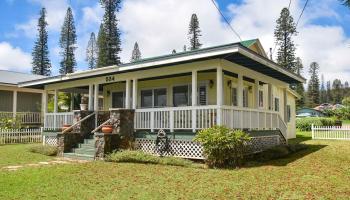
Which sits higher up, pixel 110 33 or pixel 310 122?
pixel 110 33

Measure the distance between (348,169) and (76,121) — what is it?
11201 mm

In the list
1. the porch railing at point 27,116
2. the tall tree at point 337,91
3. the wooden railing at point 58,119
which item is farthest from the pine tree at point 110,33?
the tall tree at point 337,91

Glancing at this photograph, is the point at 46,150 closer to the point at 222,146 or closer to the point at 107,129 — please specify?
the point at 107,129

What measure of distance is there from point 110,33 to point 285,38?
899 inches

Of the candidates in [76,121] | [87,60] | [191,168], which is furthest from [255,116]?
[87,60]

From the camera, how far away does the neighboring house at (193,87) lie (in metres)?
11.4

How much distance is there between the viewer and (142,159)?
36.7ft

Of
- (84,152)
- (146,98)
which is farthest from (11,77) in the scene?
(84,152)

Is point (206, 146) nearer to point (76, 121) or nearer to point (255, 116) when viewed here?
point (255, 116)

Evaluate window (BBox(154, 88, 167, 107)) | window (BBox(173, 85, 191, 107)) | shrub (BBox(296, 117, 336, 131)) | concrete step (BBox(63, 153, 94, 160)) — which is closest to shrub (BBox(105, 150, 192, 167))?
concrete step (BBox(63, 153, 94, 160))

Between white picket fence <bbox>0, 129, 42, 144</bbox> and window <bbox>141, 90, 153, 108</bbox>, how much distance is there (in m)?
8.11

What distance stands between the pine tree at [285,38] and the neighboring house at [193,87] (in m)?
26.4

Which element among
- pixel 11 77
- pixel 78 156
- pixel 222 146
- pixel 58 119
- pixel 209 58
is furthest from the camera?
pixel 11 77

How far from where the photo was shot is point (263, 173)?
923 cm
